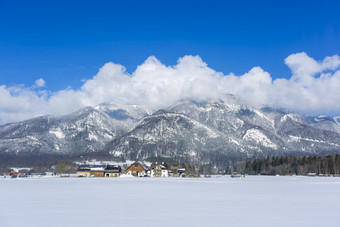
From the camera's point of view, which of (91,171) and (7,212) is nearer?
(7,212)

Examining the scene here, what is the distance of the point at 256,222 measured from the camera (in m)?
25.2

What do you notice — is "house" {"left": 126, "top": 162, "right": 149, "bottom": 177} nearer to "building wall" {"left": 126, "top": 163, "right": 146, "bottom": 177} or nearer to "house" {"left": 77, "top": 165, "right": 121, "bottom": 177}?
"building wall" {"left": 126, "top": 163, "right": 146, "bottom": 177}

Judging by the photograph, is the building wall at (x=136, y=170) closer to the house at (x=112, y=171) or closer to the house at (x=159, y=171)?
the house at (x=159, y=171)

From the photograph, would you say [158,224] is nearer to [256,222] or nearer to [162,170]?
[256,222]

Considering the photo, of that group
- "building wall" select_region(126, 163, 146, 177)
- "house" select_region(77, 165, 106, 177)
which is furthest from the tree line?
"house" select_region(77, 165, 106, 177)

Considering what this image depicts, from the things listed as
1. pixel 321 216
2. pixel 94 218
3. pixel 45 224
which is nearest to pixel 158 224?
pixel 94 218

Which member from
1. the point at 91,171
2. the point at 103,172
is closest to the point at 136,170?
the point at 103,172

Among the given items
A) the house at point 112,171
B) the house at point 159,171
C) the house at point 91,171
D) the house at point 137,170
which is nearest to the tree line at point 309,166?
the house at point 159,171

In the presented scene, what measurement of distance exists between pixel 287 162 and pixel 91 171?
10546 cm

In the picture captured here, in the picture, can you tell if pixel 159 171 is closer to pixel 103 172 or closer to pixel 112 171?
pixel 112 171

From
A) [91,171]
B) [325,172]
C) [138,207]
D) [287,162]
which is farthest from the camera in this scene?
[287,162]

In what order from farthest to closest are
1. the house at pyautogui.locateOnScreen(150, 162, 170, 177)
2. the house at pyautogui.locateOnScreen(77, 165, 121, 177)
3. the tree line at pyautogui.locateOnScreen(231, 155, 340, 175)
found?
the house at pyautogui.locateOnScreen(150, 162, 170, 177)
the house at pyautogui.locateOnScreen(77, 165, 121, 177)
the tree line at pyautogui.locateOnScreen(231, 155, 340, 175)

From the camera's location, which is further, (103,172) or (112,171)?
(103,172)

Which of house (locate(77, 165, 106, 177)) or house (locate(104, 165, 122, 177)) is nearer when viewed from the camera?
house (locate(104, 165, 122, 177))
